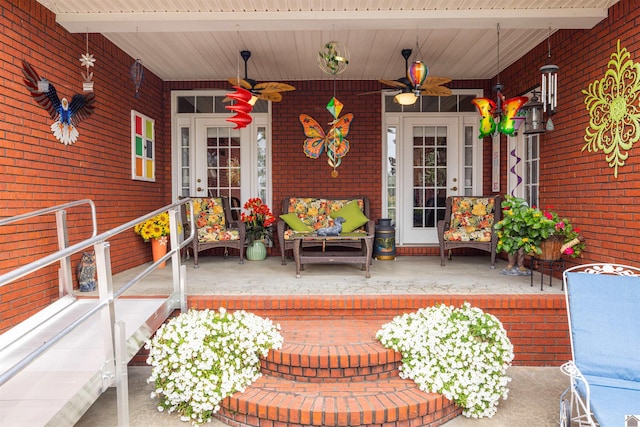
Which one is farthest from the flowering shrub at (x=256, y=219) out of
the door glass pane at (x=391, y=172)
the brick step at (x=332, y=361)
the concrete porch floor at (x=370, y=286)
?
the brick step at (x=332, y=361)

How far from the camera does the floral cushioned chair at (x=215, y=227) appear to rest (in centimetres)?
518

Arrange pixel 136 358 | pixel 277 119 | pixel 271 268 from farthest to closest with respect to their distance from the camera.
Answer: pixel 277 119 < pixel 271 268 < pixel 136 358

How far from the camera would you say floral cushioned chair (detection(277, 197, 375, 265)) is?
5.64m

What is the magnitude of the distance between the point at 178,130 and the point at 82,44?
2.22 metres

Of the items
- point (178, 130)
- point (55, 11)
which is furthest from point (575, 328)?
point (178, 130)

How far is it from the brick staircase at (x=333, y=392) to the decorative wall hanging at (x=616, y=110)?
2.66 m

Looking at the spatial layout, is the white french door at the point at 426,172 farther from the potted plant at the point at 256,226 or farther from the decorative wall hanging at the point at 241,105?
the decorative wall hanging at the point at 241,105

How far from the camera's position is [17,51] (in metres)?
Answer: 3.33

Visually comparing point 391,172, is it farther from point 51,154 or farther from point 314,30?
point 51,154

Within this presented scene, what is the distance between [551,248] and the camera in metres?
3.90

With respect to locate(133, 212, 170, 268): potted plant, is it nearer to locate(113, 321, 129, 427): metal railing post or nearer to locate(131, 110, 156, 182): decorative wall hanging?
locate(131, 110, 156, 182): decorative wall hanging

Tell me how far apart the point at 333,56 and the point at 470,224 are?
2942 mm

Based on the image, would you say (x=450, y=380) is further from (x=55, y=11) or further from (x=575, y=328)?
(x=55, y=11)

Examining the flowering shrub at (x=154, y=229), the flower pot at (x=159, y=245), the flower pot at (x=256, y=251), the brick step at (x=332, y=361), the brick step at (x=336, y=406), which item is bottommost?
the brick step at (x=336, y=406)
